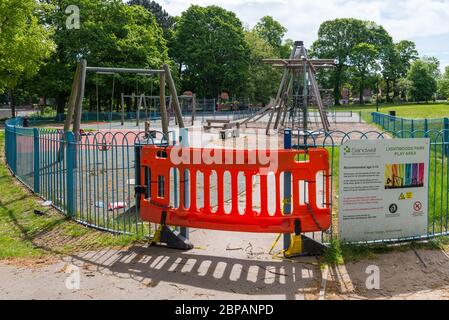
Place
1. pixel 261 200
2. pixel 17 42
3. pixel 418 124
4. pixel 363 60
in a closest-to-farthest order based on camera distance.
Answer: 1. pixel 261 200
2. pixel 418 124
3. pixel 17 42
4. pixel 363 60

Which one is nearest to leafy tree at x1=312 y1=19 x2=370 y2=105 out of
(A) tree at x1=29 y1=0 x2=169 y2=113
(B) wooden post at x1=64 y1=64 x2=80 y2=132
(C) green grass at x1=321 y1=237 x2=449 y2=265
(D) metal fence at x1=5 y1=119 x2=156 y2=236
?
(A) tree at x1=29 y1=0 x2=169 y2=113

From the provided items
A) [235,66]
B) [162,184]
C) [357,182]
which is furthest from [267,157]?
[235,66]

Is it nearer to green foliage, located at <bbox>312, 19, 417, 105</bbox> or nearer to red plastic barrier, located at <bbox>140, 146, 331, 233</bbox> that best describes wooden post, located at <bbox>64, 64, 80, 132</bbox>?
red plastic barrier, located at <bbox>140, 146, 331, 233</bbox>

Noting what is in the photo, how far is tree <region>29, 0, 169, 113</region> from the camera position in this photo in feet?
146

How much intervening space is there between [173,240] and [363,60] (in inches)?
3404

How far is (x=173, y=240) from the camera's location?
6.20m

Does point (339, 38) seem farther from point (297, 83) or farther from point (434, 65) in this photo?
point (297, 83)

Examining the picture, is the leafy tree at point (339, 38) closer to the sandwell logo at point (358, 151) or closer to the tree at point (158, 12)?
the tree at point (158, 12)

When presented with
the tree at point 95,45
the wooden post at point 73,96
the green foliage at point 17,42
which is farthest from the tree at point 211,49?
the wooden post at point 73,96

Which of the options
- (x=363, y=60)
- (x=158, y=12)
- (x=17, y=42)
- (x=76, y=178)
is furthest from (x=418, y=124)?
(x=363, y=60)

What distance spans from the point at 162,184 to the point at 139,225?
0.88 meters

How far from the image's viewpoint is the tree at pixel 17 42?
29078 mm

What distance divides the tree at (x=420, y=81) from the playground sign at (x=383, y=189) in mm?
→ 93675
